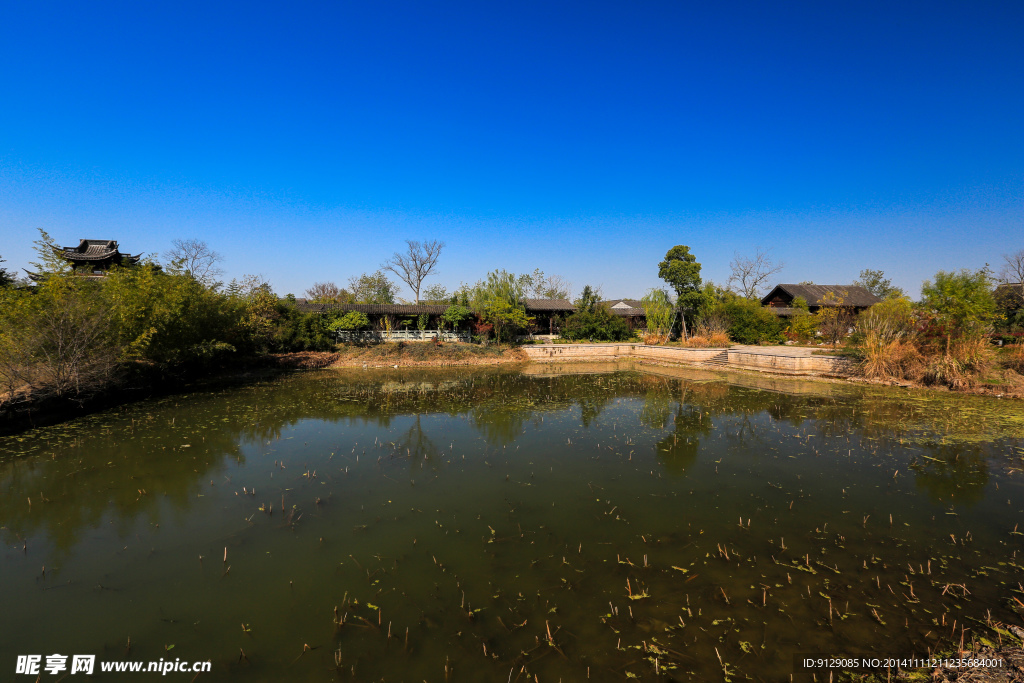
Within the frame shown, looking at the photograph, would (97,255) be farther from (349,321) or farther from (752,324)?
(752,324)

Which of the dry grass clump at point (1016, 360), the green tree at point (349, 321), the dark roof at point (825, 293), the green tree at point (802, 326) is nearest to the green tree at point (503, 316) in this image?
the green tree at point (349, 321)

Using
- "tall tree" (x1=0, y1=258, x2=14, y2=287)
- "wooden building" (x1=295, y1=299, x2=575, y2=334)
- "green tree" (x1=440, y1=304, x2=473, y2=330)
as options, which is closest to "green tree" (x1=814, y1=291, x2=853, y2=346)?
"wooden building" (x1=295, y1=299, x2=575, y2=334)

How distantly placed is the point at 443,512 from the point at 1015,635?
221 inches

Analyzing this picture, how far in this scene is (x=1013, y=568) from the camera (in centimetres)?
421

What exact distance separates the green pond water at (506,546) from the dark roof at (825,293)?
26.1 metres

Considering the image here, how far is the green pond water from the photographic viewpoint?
3.28 metres

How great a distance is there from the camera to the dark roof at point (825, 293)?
31.5 m

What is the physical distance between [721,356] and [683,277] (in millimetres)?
9517

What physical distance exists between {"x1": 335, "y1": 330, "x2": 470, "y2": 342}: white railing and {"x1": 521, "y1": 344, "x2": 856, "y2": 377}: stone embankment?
5315 mm

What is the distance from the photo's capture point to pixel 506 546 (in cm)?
Answer: 473

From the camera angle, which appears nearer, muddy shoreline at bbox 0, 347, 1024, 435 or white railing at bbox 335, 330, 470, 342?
muddy shoreline at bbox 0, 347, 1024, 435

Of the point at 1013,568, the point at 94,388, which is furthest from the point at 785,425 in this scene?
the point at 94,388

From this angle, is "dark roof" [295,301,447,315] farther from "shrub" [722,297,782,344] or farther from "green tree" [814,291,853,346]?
"green tree" [814,291,853,346]

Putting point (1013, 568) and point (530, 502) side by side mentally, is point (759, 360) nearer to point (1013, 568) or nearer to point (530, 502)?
point (1013, 568)
